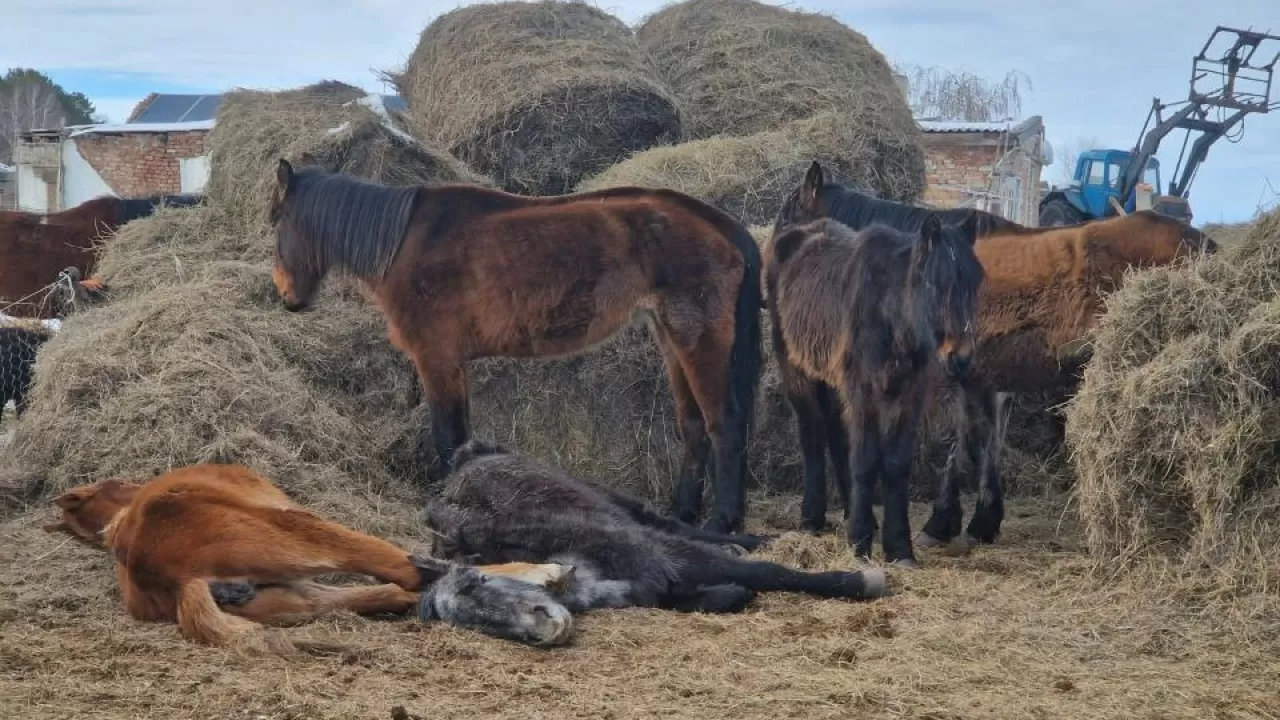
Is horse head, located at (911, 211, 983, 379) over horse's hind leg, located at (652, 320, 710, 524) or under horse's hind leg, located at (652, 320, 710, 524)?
over

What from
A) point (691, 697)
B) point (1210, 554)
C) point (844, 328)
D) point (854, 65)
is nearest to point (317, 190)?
point (844, 328)

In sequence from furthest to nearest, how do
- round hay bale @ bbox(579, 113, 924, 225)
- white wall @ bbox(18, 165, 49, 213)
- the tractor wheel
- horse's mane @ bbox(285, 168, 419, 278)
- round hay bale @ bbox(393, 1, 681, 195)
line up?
white wall @ bbox(18, 165, 49, 213), the tractor wheel, round hay bale @ bbox(393, 1, 681, 195), round hay bale @ bbox(579, 113, 924, 225), horse's mane @ bbox(285, 168, 419, 278)

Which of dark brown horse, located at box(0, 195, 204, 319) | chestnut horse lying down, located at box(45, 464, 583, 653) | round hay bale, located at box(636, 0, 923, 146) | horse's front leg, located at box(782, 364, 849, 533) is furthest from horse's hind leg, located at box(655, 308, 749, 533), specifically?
dark brown horse, located at box(0, 195, 204, 319)

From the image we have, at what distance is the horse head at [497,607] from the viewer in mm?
4430

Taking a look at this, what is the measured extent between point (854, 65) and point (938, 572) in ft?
24.0

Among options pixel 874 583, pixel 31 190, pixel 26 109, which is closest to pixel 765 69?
pixel 874 583

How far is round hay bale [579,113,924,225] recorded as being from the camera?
9508 millimetres

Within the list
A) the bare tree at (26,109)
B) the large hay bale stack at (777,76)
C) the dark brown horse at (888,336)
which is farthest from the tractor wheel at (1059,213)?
the bare tree at (26,109)

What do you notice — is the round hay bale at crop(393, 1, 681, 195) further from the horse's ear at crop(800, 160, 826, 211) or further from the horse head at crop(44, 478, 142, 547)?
the horse head at crop(44, 478, 142, 547)

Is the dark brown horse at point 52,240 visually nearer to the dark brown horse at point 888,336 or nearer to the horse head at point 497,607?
the dark brown horse at point 888,336

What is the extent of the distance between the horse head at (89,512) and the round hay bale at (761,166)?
491cm

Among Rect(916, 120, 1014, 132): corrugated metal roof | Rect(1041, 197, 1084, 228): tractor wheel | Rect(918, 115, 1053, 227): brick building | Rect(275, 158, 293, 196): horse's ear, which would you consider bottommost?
Rect(275, 158, 293, 196): horse's ear

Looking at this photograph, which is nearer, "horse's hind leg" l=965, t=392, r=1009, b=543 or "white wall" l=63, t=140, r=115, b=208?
"horse's hind leg" l=965, t=392, r=1009, b=543

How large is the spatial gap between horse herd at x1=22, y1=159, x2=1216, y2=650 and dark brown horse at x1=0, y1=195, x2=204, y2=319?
13.9 feet
